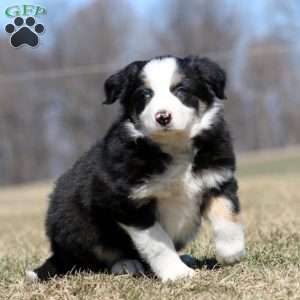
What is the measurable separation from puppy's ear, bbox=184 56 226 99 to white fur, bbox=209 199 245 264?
703 millimetres

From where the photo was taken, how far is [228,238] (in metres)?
4.35

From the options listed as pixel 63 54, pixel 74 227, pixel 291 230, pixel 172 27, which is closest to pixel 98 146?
pixel 74 227

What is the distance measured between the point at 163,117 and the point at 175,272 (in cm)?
89

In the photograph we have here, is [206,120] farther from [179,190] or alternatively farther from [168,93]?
[179,190]

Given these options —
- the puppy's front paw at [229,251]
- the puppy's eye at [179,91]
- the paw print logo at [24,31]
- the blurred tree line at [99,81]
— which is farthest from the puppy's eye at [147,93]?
the blurred tree line at [99,81]

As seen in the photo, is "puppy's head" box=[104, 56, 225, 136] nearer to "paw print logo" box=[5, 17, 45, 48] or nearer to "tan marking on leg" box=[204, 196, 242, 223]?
"tan marking on leg" box=[204, 196, 242, 223]

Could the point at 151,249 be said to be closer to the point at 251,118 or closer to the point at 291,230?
the point at 291,230

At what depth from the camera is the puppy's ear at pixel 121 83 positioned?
4.55 meters

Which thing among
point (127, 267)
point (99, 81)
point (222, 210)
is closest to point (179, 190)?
point (222, 210)

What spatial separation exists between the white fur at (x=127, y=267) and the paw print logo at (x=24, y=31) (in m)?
1.68

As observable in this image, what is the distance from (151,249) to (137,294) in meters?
0.39

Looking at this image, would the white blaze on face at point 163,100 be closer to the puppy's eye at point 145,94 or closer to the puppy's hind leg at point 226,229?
the puppy's eye at point 145,94

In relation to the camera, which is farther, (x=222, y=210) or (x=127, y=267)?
(x=127, y=267)

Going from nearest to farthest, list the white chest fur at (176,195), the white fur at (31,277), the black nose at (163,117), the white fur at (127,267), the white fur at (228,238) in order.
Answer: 1. the black nose at (163,117)
2. the white chest fur at (176,195)
3. the white fur at (228,238)
4. the white fur at (31,277)
5. the white fur at (127,267)
